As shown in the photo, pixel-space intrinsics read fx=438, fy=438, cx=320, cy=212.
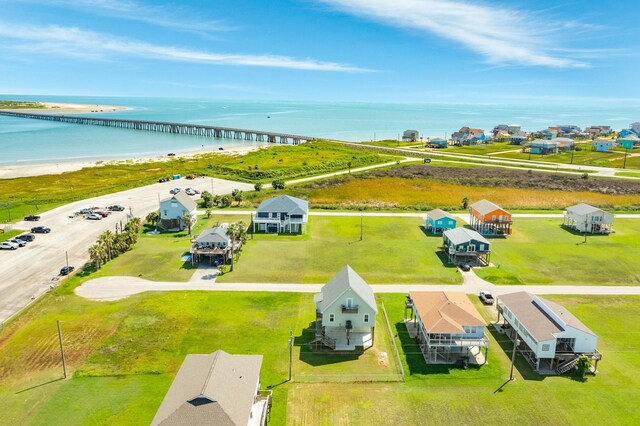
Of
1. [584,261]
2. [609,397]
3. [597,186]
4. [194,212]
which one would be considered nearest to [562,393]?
[609,397]

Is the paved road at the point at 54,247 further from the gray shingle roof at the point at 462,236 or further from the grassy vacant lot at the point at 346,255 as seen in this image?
the gray shingle roof at the point at 462,236

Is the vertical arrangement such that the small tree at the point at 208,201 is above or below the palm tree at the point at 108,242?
above

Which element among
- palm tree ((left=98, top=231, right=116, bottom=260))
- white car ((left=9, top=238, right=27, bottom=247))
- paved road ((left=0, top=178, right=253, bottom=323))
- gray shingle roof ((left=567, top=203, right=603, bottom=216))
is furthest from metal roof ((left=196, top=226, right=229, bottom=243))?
gray shingle roof ((left=567, top=203, right=603, bottom=216))

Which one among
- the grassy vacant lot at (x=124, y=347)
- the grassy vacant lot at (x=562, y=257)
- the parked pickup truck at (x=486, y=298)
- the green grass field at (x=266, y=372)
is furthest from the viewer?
the grassy vacant lot at (x=562, y=257)

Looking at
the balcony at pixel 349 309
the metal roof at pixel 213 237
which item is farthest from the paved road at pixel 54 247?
the balcony at pixel 349 309

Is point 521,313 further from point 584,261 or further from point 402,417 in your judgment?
point 584,261

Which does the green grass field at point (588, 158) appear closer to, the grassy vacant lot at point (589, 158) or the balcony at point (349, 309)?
the grassy vacant lot at point (589, 158)

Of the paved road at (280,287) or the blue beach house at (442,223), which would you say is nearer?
the paved road at (280,287)

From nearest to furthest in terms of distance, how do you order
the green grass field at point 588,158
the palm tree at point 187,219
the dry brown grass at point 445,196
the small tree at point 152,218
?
the palm tree at point 187,219, the small tree at point 152,218, the dry brown grass at point 445,196, the green grass field at point 588,158

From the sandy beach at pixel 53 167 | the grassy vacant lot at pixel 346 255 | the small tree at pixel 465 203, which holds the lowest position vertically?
the grassy vacant lot at pixel 346 255
